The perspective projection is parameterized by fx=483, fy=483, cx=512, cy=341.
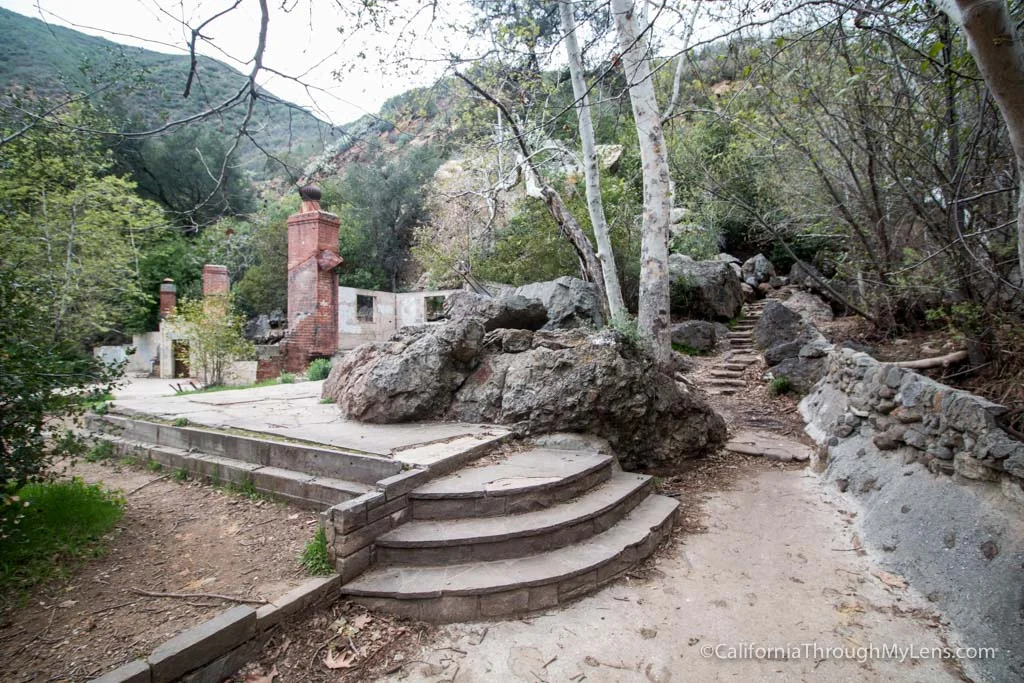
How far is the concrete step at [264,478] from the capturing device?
11.4ft

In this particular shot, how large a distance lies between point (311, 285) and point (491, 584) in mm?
10417

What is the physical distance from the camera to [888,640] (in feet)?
8.65

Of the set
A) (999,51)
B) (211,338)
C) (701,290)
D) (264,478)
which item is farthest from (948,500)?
(211,338)

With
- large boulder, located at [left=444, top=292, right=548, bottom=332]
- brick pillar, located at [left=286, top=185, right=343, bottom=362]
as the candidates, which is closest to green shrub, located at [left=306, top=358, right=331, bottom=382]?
brick pillar, located at [left=286, top=185, right=343, bottom=362]

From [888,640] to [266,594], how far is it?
3.39 metres

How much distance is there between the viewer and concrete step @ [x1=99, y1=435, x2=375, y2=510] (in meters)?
3.46

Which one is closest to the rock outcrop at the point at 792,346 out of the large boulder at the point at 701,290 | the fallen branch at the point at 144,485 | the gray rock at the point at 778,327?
the gray rock at the point at 778,327

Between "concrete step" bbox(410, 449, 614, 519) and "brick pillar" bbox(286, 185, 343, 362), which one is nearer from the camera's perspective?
"concrete step" bbox(410, 449, 614, 519)

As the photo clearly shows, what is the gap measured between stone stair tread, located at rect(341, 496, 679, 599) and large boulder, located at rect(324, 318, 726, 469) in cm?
146

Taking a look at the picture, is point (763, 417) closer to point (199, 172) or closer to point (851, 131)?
point (851, 131)

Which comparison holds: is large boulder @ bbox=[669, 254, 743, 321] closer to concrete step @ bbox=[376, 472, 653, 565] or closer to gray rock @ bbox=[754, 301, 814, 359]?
gray rock @ bbox=[754, 301, 814, 359]

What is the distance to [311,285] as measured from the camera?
11641mm

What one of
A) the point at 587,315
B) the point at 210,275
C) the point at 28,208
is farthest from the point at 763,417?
the point at 210,275

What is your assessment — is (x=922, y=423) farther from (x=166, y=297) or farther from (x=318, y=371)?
(x=166, y=297)
